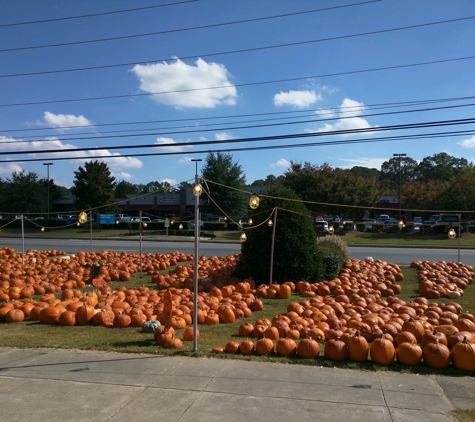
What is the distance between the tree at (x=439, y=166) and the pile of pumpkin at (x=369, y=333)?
92975 millimetres

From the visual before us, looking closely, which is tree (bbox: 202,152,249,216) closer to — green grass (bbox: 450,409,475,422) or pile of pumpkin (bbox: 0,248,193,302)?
pile of pumpkin (bbox: 0,248,193,302)

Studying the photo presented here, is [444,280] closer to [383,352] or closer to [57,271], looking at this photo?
[383,352]

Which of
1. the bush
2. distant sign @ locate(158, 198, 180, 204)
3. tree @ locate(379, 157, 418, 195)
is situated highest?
tree @ locate(379, 157, 418, 195)

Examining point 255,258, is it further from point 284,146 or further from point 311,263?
point 284,146

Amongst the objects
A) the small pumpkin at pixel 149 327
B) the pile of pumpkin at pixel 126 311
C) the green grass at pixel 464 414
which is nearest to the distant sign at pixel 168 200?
the pile of pumpkin at pixel 126 311

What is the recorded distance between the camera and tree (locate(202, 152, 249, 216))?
52.5 metres

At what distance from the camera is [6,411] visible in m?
4.86

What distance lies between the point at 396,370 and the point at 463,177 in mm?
46387

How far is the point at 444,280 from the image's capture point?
1371 cm

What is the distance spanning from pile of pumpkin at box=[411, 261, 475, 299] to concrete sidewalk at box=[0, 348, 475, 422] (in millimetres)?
7189

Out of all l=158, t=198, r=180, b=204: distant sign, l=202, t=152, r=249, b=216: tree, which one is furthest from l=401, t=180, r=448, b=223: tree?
l=158, t=198, r=180, b=204: distant sign

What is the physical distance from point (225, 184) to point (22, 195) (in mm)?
→ 29882

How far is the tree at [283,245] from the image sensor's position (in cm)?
1385

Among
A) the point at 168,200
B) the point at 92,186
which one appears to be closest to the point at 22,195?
the point at 92,186
